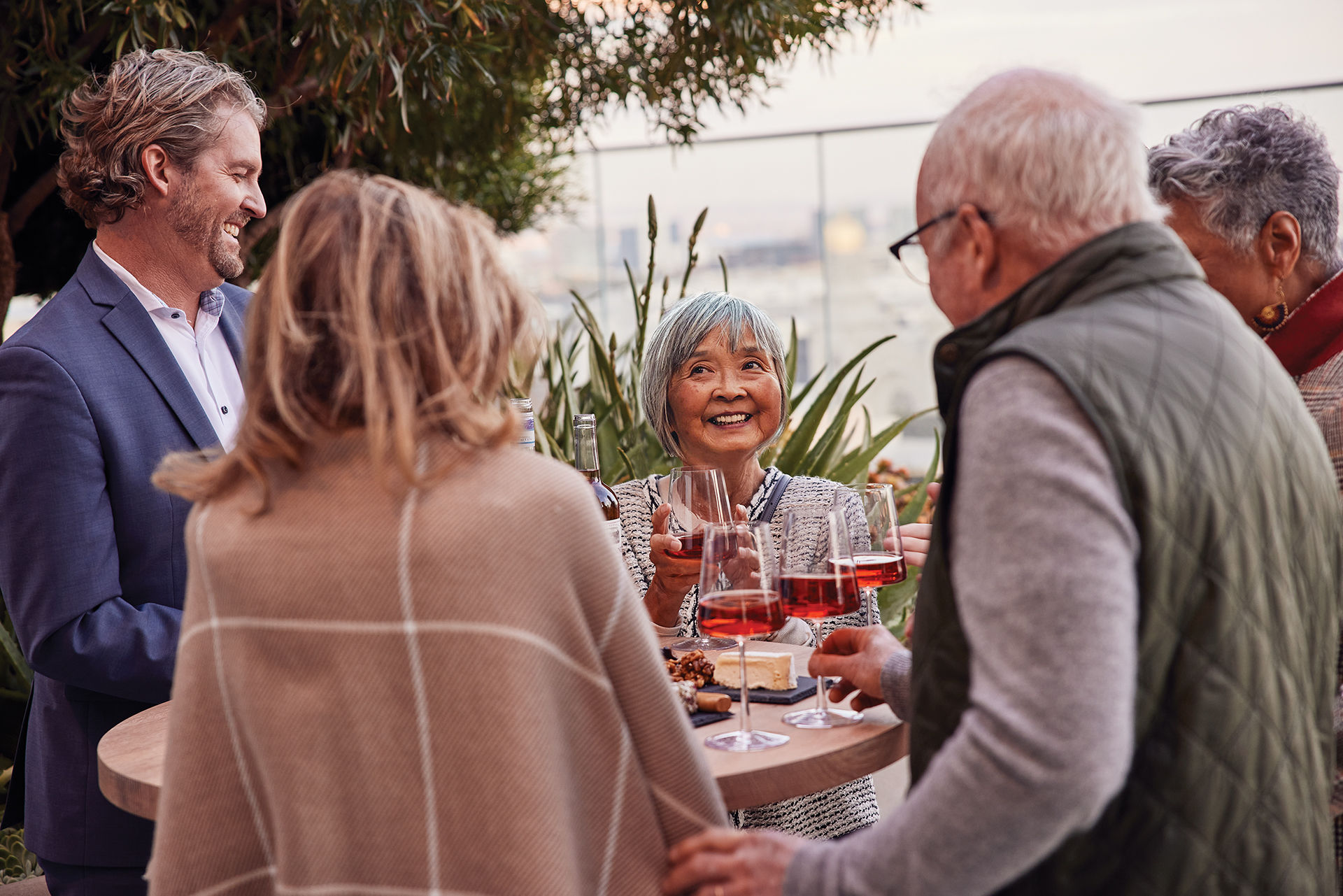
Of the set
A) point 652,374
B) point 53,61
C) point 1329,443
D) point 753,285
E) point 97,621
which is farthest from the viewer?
point 753,285

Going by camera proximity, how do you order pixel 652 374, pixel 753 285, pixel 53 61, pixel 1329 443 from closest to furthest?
pixel 1329 443 → pixel 652 374 → pixel 53 61 → pixel 753 285

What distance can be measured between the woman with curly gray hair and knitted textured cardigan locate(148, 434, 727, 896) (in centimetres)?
116

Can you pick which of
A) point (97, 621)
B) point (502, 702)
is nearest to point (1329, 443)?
point (502, 702)

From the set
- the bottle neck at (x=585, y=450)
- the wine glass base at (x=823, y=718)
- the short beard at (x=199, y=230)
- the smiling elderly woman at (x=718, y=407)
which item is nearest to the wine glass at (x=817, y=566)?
the wine glass base at (x=823, y=718)

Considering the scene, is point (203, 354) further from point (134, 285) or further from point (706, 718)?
point (706, 718)

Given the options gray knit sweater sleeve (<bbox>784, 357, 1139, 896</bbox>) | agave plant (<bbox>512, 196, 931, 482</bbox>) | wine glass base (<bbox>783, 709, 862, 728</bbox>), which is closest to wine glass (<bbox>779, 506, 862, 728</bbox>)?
wine glass base (<bbox>783, 709, 862, 728</bbox>)

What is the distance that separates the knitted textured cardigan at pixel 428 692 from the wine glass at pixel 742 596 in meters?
0.39

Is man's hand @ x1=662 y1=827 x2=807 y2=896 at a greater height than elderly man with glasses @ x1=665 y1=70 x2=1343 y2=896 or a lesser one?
lesser

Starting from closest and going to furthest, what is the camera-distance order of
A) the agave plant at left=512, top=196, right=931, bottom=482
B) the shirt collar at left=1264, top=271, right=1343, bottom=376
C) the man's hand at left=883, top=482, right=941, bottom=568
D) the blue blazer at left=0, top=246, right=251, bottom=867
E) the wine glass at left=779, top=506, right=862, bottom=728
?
the wine glass at left=779, top=506, right=862, bottom=728 → the shirt collar at left=1264, top=271, right=1343, bottom=376 → the blue blazer at left=0, top=246, right=251, bottom=867 → the man's hand at left=883, top=482, right=941, bottom=568 → the agave plant at left=512, top=196, right=931, bottom=482

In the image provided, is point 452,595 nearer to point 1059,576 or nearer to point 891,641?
point 1059,576

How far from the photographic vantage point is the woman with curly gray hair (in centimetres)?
165

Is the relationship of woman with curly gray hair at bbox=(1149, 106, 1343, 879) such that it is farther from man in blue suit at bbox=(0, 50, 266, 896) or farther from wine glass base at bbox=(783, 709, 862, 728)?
man in blue suit at bbox=(0, 50, 266, 896)

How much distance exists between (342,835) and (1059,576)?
68cm

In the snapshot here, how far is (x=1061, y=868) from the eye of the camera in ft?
3.34
